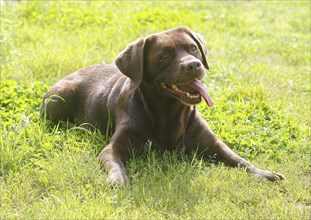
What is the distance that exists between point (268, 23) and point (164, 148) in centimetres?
681

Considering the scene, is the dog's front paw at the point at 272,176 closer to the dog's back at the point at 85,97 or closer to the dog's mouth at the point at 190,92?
the dog's mouth at the point at 190,92

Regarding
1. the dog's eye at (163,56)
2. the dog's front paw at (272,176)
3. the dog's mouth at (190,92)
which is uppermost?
A: the dog's eye at (163,56)

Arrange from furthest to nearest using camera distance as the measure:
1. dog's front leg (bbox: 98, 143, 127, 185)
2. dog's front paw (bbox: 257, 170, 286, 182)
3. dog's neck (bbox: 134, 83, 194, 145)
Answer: dog's neck (bbox: 134, 83, 194, 145) < dog's front paw (bbox: 257, 170, 286, 182) < dog's front leg (bbox: 98, 143, 127, 185)

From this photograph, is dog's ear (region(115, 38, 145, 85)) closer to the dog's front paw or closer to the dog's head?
the dog's head

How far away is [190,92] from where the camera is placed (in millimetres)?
5012

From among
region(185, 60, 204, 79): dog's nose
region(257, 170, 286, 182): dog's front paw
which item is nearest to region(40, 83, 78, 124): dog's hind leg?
region(185, 60, 204, 79): dog's nose

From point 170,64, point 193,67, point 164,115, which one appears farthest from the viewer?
point 164,115

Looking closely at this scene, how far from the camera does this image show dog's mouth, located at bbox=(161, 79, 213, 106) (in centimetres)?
494

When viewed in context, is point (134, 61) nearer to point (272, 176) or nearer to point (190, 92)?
point (190, 92)

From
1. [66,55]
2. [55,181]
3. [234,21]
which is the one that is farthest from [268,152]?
[234,21]

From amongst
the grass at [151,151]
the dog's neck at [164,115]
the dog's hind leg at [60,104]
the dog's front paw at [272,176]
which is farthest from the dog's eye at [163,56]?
the dog's hind leg at [60,104]

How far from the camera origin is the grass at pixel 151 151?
14.1 ft

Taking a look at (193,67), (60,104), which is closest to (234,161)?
(193,67)

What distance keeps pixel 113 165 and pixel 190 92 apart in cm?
88
